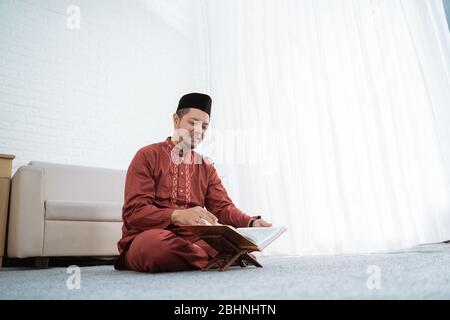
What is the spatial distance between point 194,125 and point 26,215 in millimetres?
1148

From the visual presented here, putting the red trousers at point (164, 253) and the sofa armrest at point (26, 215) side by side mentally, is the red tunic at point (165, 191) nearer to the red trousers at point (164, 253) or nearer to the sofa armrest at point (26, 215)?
the red trousers at point (164, 253)

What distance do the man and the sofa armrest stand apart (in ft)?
2.45

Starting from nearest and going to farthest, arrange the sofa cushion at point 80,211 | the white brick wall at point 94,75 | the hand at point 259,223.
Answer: the hand at point 259,223 → the sofa cushion at point 80,211 → the white brick wall at point 94,75

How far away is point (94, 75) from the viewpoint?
3529mm

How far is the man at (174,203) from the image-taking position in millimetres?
1348

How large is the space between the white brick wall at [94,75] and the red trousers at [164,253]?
2076 mm

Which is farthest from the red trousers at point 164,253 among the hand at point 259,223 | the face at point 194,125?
the face at point 194,125

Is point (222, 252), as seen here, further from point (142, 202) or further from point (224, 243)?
point (142, 202)

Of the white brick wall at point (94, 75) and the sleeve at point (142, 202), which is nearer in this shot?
the sleeve at point (142, 202)

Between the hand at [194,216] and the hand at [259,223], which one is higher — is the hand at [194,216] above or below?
above

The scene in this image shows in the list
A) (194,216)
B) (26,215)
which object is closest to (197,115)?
(194,216)

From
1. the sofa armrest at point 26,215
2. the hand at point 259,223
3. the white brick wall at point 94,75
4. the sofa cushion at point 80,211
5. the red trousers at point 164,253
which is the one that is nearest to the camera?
the red trousers at point 164,253

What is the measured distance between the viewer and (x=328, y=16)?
2.65 metres
